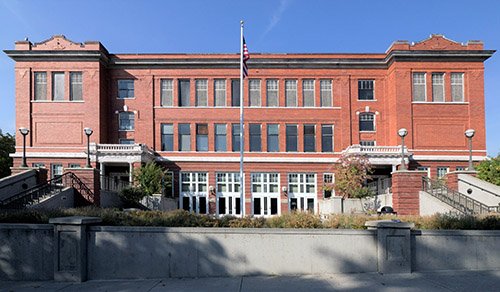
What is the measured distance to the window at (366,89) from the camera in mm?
39750

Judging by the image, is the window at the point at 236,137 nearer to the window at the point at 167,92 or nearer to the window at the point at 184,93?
the window at the point at 184,93

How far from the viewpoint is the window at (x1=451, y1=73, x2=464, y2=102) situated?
125 ft

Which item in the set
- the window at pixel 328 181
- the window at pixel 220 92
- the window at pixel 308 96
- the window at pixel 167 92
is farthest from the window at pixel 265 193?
the window at pixel 167 92

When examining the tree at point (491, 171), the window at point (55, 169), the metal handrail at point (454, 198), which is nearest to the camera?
the metal handrail at point (454, 198)

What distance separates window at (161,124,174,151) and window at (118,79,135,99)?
15.6 feet

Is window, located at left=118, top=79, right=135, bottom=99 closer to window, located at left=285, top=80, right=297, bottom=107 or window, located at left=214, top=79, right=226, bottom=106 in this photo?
window, located at left=214, top=79, right=226, bottom=106

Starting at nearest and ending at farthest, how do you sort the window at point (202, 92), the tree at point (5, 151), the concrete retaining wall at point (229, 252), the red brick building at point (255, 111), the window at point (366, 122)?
1. the concrete retaining wall at point (229, 252)
2. the red brick building at point (255, 111)
3. the window at point (366, 122)
4. the window at point (202, 92)
5. the tree at point (5, 151)

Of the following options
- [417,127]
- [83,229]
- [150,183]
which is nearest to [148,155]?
[150,183]

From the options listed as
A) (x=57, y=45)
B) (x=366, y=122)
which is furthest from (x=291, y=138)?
(x=57, y=45)

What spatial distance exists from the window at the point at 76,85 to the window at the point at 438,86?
3453cm

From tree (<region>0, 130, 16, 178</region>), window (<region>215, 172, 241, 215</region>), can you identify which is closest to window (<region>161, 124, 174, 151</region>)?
window (<region>215, 172, 241, 215</region>)

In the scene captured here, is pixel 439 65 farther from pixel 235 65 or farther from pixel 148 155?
pixel 148 155

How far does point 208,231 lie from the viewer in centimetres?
898

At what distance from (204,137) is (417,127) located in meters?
21.0
